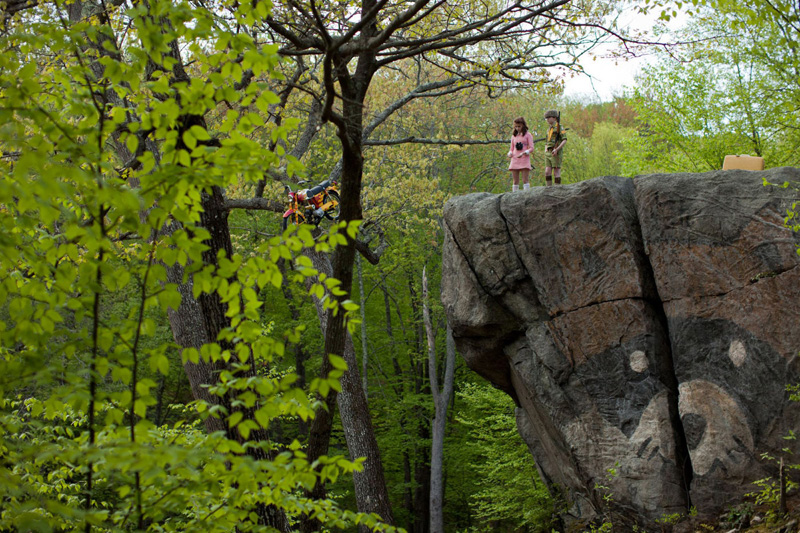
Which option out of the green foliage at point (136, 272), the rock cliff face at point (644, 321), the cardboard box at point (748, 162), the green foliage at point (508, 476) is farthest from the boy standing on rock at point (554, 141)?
the green foliage at point (136, 272)

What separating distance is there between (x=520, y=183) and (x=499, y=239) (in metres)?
1.83

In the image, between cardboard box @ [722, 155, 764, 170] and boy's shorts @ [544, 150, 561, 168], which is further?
boy's shorts @ [544, 150, 561, 168]

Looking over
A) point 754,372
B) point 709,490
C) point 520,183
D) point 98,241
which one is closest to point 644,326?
point 754,372

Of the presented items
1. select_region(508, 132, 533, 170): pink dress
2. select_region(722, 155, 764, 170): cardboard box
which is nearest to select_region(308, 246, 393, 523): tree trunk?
select_region(508, 132, 533, 170): pink dress

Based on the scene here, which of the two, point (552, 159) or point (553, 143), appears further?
point (552, 159)

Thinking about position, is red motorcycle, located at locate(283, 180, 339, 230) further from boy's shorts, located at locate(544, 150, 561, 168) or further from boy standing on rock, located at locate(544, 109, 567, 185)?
boy's shorts, located at locate(544, 150, 561, 168)

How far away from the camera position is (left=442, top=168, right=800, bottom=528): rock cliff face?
809cm

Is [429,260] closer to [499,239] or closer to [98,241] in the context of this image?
[499,239]

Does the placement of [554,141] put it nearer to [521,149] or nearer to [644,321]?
[521,149]

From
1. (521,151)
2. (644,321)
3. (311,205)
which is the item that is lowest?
(644,321)

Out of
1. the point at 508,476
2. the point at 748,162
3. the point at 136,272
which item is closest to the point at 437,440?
the point at 508,476

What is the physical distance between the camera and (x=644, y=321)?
8.88m

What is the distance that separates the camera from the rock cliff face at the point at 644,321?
8.09 metres

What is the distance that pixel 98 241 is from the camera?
2.62m
